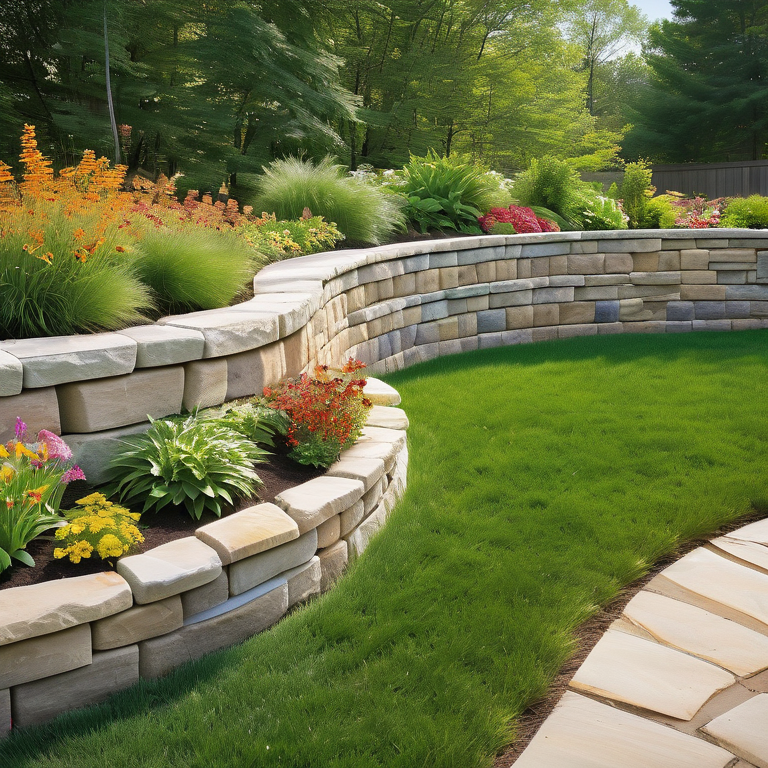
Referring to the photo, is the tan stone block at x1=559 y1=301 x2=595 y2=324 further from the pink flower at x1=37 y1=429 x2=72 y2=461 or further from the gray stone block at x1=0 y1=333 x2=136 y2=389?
the pink flower at x1=37 y1=429 x2=72 y2=461

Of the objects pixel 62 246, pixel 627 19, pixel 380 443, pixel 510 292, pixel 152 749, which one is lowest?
pixel 152 749

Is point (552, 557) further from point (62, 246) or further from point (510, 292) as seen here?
point (510, 292)

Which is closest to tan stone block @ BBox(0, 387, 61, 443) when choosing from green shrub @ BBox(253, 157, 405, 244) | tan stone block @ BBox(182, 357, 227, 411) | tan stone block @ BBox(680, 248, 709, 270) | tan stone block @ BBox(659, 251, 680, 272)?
tan stone block @ BBox(182, 357, 227, 411)

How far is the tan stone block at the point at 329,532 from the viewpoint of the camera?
8.11 feet

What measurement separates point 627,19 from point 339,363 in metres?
29.0

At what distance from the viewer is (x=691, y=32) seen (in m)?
19.8

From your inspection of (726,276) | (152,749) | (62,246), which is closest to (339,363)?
(62,246)

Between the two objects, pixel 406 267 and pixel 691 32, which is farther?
pixel 691 32

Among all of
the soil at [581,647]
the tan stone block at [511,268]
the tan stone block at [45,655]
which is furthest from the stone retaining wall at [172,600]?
the tan stone block at [511,268]

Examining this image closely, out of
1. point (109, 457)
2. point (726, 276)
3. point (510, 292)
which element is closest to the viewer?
point (109, 457)

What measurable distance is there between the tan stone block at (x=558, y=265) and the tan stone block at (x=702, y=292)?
1.26 meters

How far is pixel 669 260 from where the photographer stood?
21.8ft

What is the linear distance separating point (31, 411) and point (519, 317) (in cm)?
464

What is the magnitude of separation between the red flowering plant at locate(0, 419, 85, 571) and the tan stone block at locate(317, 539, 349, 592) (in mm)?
867
